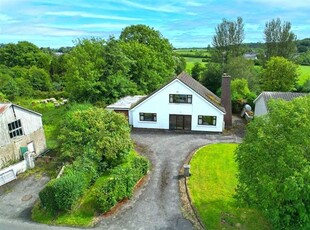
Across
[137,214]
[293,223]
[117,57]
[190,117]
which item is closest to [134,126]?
[190,117]

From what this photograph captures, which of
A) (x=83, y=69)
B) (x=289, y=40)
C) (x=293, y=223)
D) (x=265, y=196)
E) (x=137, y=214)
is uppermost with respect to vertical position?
(x=289, y=40)

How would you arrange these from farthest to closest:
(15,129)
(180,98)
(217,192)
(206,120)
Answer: (206,120)
(180,98)
(15,129)
(217,192)

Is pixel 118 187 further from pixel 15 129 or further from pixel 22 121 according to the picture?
pixel 22 121

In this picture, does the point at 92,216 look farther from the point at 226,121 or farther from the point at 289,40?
the point at 289,40

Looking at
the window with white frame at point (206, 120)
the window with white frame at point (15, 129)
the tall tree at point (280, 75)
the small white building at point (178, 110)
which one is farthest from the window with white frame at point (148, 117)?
the tall tree at point (280, 75)

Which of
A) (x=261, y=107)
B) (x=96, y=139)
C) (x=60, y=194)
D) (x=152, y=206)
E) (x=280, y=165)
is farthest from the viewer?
(x=261, y=107)

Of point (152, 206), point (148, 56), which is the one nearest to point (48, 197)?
point (152, 206)
